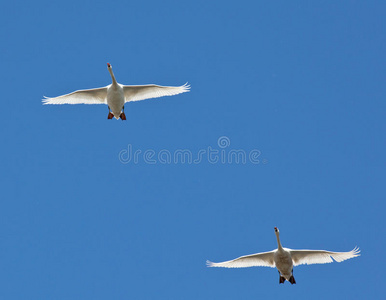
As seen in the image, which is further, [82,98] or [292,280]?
[82,98]

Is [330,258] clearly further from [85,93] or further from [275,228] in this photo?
[85,93]

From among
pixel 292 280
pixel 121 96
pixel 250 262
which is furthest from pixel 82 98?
pixel 292 280

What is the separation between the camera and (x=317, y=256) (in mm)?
29438

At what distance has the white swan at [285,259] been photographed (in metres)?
28.9

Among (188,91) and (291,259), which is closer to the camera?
(291,259)

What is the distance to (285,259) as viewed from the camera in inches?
1134

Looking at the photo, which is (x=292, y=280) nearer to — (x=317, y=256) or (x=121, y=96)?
(x=317, y=256)

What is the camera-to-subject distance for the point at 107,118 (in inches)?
1228

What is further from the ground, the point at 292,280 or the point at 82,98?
the point at 82,98

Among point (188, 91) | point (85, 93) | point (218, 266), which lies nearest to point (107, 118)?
point (85, 93)

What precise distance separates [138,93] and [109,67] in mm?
2228

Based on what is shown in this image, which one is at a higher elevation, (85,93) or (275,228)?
(85,93)

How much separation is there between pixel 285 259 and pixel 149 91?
10.2 meters

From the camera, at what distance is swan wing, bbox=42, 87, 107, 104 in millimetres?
31163
